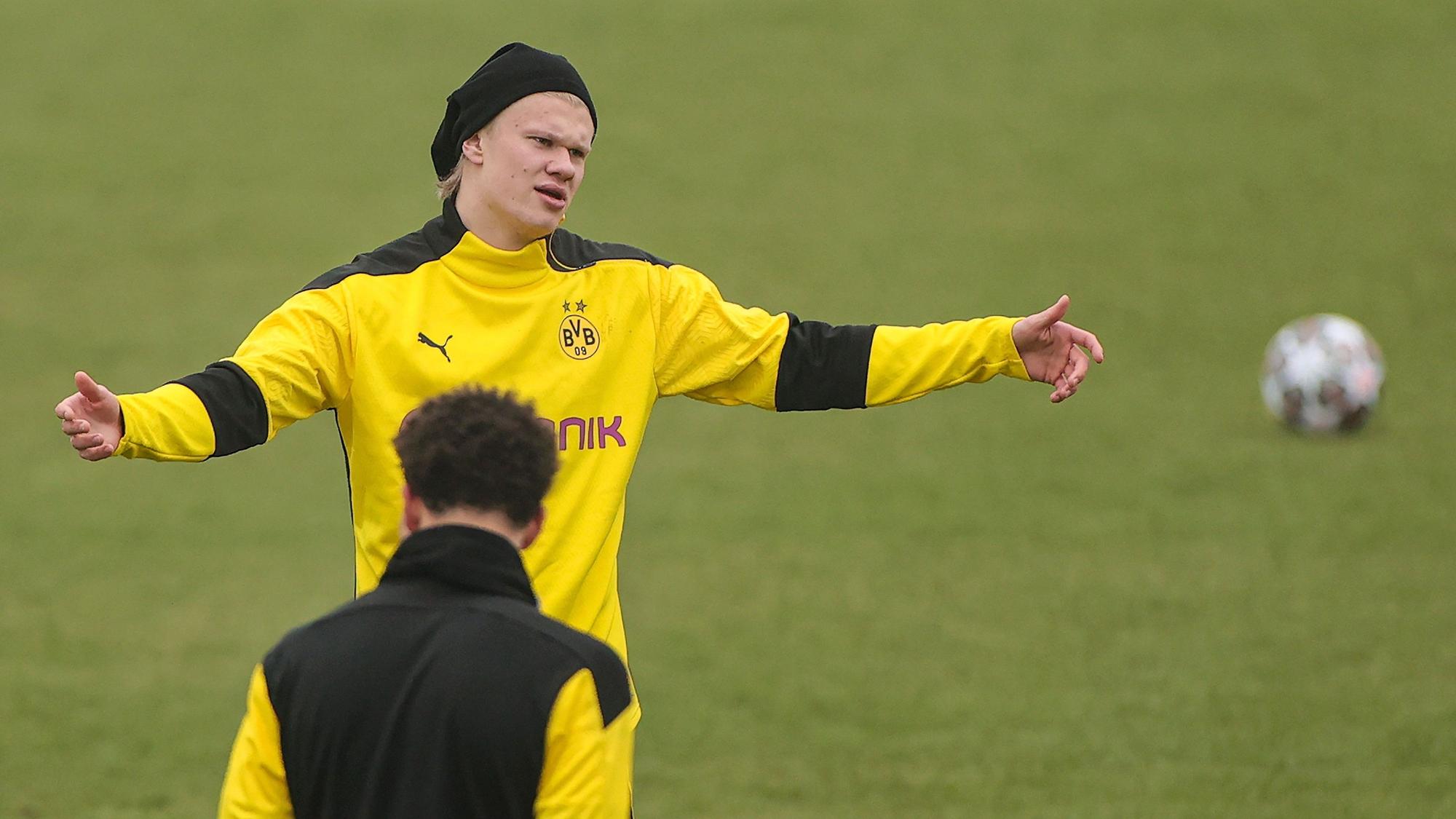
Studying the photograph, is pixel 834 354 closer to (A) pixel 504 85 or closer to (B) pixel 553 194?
(B) pixel 553 194

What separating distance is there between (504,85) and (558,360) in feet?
A: 2.29

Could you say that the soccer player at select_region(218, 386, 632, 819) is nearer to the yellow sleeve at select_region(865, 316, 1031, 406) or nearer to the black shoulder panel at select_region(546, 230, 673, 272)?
the black shoulder panel at select_region(546, 230, 673, 272)

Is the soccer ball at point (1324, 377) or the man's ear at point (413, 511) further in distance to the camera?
the soccer ball at point (1324, 377)

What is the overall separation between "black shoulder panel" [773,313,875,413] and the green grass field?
3.27 meters

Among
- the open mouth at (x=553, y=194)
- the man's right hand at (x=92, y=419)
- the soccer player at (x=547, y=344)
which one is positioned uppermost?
the open mouth at (x=553, y=194)

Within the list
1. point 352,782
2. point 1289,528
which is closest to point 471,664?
point 352,782

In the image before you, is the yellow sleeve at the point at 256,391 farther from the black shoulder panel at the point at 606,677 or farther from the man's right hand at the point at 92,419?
the black shoulder panel at the point at 606,677

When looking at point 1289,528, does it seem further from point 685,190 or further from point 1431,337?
point 685,190

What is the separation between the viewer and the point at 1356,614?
10.2 meters

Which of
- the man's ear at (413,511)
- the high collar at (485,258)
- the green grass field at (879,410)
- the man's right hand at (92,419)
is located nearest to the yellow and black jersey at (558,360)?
the high collar at (485,258)

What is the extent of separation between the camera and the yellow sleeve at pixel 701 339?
5008mm

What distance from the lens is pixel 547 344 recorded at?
4758 millimetres

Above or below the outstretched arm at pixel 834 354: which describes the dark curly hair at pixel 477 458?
below

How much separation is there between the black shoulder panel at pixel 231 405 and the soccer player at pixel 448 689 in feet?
3.49
